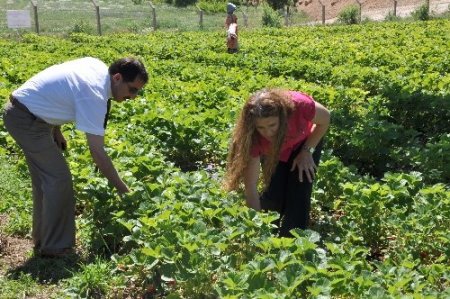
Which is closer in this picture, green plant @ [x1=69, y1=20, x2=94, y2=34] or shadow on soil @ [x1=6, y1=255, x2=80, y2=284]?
shadow on soil @ [x1=6, y1=255, x2=80, y2=284]

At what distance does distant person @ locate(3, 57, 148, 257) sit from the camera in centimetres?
432

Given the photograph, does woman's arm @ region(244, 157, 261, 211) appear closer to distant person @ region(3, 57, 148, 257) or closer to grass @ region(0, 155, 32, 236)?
distant person @ region(3, 57, 148, 257)

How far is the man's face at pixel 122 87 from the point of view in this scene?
14.6 feet

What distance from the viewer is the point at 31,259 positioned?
4.95 metres

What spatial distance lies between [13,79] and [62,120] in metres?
7.84

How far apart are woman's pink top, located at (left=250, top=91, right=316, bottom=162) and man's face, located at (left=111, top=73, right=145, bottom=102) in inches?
36.1

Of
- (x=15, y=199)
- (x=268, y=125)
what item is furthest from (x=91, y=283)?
(x=15, y=199)

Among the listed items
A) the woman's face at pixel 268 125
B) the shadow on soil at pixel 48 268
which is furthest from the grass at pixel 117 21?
the woman's face at pixel 268 125

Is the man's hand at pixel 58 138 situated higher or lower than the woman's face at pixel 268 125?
lower

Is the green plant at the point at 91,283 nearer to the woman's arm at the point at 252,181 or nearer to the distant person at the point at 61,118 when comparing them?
the distant person at the point at 61,118

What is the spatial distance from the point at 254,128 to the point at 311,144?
0.67 meters

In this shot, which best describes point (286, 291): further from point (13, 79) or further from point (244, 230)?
point (13, 79)

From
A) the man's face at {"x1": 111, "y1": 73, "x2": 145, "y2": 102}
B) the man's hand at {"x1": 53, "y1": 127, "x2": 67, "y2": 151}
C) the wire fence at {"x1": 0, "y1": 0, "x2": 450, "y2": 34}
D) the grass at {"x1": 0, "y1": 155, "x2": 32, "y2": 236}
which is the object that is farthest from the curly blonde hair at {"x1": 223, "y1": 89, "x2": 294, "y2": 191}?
the wire fence at {"x1": 0, "y1": 0, "x2": 450, "y2": 34}

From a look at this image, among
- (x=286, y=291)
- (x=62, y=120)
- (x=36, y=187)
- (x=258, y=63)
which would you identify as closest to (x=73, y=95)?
(x=62, y=120)
